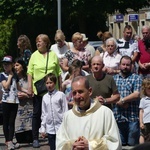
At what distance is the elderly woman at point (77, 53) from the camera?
11648 mm

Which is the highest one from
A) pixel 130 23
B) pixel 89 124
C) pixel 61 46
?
pixel 130 23

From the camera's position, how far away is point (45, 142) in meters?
12.0

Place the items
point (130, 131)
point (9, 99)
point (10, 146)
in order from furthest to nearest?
point (10, 146), point (9, 99), point (130, 131)

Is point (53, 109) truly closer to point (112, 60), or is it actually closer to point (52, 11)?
point (112, 60)

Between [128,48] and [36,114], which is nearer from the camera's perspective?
[36,114]

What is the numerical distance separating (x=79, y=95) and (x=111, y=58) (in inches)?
206

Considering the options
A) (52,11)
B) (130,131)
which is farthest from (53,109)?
(52,11)

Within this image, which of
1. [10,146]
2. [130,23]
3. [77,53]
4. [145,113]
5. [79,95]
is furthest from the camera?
[130,23]

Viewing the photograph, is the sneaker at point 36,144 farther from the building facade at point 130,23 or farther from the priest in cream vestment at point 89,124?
the building facade at point 130,23

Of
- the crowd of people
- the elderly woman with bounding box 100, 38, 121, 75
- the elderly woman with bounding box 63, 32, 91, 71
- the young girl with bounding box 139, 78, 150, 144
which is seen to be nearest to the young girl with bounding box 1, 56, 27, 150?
the crowd of people

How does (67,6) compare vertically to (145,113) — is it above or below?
above

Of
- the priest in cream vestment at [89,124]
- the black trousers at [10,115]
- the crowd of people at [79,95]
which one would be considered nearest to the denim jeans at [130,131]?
the crowd of people at [79,95]

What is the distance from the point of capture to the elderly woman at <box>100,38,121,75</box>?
11.3 metres

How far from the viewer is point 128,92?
10.1 meters
